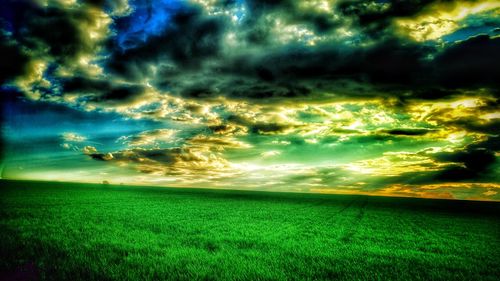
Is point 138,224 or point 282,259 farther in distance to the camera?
point 138,224

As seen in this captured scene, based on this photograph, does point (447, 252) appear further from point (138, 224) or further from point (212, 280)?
point (138, 224)

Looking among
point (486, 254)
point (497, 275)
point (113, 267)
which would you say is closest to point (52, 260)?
point (113, 267)

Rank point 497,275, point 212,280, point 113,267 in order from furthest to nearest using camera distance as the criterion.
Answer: point 497,275
point 113,267
point 212,280

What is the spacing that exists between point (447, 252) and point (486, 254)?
1765 millimetres

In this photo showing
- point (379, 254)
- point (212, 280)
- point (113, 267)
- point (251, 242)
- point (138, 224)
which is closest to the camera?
point (212, 280)

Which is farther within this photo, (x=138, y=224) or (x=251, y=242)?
(x=138, y=224)

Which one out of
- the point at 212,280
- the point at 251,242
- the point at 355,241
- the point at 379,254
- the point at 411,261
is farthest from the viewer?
the point at 355,241

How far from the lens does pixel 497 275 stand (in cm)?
1043

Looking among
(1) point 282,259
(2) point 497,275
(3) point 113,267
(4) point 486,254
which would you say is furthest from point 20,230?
(4) point 486,254

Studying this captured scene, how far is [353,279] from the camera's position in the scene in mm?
8742

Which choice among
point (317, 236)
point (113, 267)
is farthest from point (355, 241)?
point (113, 267)

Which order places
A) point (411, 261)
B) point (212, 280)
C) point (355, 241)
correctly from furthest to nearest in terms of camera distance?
point (355, 241)
point (411, 261)
point (212, 280)

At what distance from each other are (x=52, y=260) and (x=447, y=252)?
16841mm

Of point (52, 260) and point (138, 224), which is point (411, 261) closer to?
point (52, 260)
